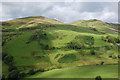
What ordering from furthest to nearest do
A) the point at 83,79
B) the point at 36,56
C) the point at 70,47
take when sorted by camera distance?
the point at 70,47, the point at 36,56, the point at 83,79

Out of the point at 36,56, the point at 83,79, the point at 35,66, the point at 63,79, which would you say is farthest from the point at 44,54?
the point at 83,79

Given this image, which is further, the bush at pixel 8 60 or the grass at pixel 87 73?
the bush at pixel 8 60

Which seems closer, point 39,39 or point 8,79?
point 8,79

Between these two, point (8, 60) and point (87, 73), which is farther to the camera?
point (8, 60)

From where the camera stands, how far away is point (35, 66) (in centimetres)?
10725

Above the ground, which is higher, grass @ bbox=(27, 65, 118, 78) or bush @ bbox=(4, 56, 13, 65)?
bush @ bbox=(4, 56, 13, 65)

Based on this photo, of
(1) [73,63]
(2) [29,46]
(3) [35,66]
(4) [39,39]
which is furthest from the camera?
(4) [39,39]

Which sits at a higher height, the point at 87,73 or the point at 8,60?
the point at 8,60

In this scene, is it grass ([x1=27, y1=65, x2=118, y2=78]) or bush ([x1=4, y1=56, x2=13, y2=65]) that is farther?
bush ([x1=4, y1=56, x2=13, y2=65])

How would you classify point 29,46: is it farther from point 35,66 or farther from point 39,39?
point 35,66

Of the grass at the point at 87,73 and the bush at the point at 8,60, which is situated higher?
the bush at the point at 8,60

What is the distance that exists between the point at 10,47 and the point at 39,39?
51722 mm

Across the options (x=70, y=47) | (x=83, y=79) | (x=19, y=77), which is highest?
(x=70, y=47)

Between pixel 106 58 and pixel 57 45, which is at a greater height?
pixel 57 45
